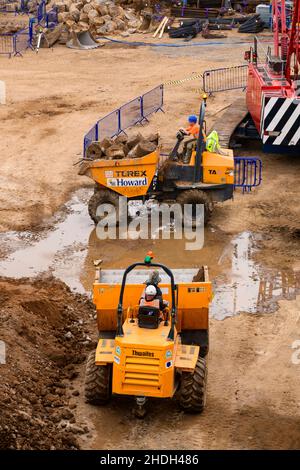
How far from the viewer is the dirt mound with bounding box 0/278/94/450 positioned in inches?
414

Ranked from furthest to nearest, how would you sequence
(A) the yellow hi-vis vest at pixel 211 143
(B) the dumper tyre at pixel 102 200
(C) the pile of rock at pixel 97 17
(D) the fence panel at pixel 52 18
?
(D) the fence panel at pixel 52 18 < (C) the pile of rock at pixel 97 17 < (B) the dumper tyre at pixel 102 200 < (A) the yellow hi-vis vest at pixel 211 143

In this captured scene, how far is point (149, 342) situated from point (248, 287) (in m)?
5.04

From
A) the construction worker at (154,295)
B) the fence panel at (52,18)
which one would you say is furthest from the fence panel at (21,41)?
the construction worker at (154,295)

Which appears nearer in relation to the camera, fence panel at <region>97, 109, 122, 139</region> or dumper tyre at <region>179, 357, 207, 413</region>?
dumper tyre at <region>179, 357, 207, 413</region>

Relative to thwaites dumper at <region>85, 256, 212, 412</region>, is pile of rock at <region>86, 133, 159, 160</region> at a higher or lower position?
higher

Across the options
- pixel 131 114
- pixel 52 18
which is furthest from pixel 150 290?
pixel 52 18

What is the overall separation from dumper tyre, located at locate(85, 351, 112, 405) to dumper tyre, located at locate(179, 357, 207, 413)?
0.97m

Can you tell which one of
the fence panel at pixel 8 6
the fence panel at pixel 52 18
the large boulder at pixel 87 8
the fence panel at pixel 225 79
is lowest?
the fence panel at pixel 225 79

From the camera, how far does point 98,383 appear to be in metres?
11.1

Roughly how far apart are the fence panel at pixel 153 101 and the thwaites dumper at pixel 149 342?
14.2 meters

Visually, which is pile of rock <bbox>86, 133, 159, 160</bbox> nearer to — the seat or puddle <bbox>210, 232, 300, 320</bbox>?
puddle <bbox>210, 232, 300, 320</bbox>

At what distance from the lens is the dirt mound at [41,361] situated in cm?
1052

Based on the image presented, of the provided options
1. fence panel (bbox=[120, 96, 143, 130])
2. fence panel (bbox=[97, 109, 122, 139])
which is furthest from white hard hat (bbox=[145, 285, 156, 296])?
fence panel (bbox=[120, 96, 143, 130])

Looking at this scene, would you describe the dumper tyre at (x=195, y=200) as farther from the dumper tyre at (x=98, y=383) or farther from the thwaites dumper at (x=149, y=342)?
the dumper tyre at (x=98, y=383)
